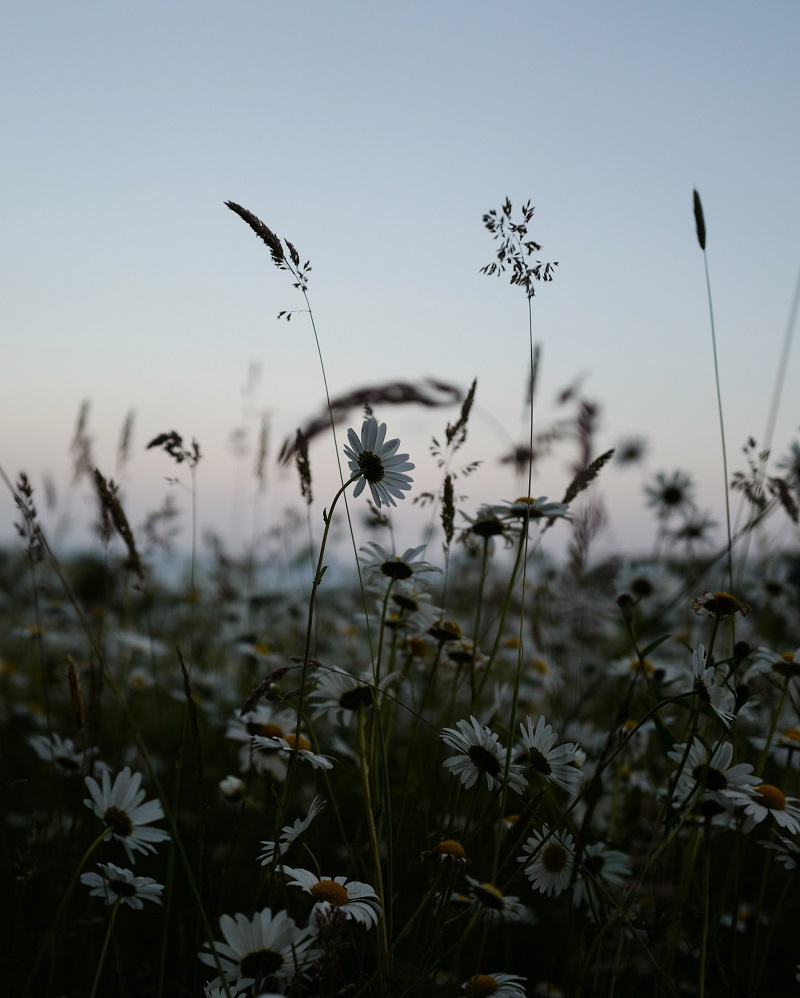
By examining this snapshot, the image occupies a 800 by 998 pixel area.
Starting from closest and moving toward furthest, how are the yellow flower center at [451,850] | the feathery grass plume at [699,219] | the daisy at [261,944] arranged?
the daisy at [261,944]
the yellow flower center at [451,850]
the feathery grass plume at [699,219]

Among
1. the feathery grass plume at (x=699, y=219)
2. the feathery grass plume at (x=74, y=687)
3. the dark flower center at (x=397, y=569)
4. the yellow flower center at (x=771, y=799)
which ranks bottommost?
the yellow flower center at (x=771, y=799)

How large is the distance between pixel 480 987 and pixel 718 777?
0.47 meters

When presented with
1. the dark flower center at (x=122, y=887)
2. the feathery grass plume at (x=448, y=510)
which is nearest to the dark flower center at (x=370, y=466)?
the feathery grass plume at (x=448, y=510)

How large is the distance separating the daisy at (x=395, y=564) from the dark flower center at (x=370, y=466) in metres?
0.33

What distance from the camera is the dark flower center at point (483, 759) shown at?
4.01 ft

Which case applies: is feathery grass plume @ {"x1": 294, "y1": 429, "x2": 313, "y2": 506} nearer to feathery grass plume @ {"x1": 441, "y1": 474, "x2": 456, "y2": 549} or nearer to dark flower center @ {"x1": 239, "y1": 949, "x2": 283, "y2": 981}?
feathery grass plume @ {"x1": 441, "y1": 474, "x2": 456, "y2": 549}

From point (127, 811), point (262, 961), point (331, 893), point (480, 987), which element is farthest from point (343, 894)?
point (127, 811)

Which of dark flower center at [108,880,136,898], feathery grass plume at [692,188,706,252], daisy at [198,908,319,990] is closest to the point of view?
daisy at [198,908,319,990]

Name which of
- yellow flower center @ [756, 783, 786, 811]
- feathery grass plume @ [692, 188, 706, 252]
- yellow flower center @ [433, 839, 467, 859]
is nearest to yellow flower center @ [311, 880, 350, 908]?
yellow flower center @ [433, 839, 467, 859]

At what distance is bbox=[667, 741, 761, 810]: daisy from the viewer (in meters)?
1.22

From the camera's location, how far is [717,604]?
1.39 meters

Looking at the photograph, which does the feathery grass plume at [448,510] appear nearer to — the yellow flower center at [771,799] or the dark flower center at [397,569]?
the dark flower center at [397,569]

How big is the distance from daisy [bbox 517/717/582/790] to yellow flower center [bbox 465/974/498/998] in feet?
0.90

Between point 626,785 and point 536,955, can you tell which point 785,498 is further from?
point 536,955
